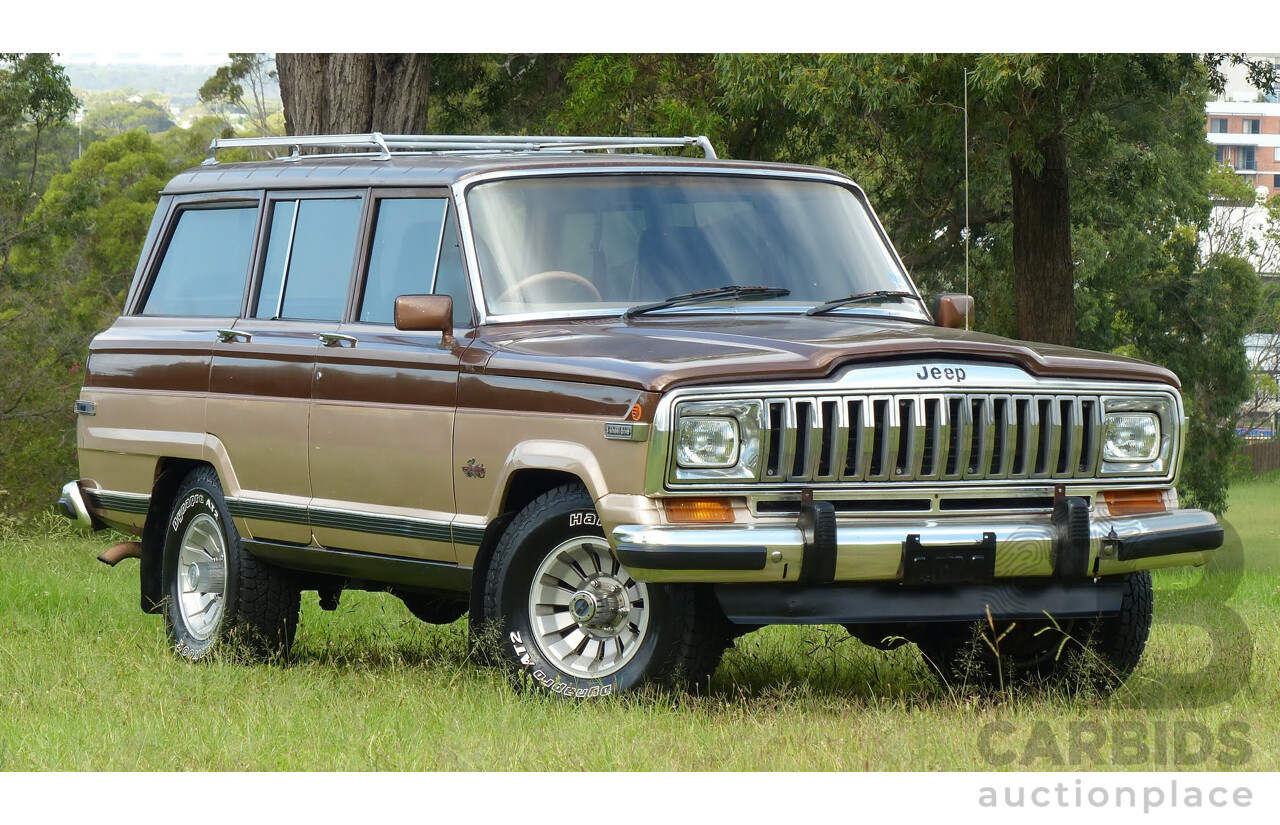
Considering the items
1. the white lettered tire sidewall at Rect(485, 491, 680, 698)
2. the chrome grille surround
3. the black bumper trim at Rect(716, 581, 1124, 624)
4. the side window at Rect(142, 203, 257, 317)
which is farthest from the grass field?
the side window at Rect(142, 203, 257, 317)

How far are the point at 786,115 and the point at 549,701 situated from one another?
1337 centimetres

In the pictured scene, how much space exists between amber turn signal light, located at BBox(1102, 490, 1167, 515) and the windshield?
1439mm

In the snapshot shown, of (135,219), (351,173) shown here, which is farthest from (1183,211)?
(135,219)

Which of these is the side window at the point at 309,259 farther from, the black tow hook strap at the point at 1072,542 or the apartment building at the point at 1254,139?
the apartment building at the point at 1254,139

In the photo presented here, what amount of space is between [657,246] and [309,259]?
181 cm

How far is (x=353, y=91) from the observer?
14.5 m

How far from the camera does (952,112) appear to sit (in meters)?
14.8

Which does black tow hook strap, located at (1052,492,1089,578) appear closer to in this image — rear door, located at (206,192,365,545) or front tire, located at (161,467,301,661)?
rear door, located at (206,192,365,545)

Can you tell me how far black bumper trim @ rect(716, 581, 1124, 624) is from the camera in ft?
20.7

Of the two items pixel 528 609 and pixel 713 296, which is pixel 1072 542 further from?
pixel 528 609

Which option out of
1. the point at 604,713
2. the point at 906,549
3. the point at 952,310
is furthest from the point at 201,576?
the point at 906,549

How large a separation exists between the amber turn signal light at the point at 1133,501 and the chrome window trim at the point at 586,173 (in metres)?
1.41

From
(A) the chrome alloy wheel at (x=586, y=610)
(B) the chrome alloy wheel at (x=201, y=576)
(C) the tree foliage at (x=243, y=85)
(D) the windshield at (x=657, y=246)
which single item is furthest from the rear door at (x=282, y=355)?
(C) the tree foliage at (x=243, y=85)

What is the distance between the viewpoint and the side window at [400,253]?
25.5 feet
